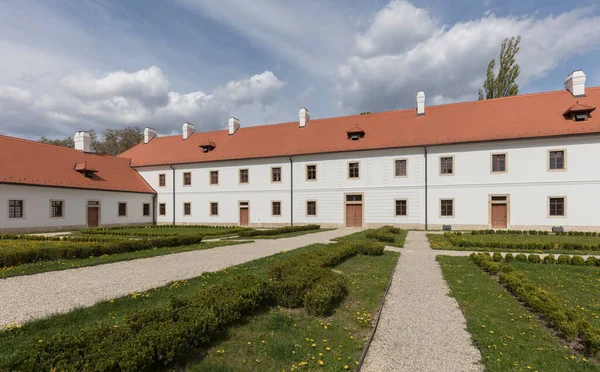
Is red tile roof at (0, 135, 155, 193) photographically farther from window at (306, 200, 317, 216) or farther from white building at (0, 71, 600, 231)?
window at (306, 200, 317, 216)

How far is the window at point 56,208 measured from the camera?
82.3 ft

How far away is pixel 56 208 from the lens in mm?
25391

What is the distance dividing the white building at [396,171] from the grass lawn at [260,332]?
19986 millimetres

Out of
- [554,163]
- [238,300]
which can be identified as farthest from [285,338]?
[554,163]

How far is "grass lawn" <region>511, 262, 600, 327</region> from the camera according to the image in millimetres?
6191

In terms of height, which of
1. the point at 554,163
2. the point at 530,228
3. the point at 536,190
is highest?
the point at 554,163

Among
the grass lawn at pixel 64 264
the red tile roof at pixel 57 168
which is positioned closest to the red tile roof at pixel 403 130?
the red tile roof at pixel 57 168

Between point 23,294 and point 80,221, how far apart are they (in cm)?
2336

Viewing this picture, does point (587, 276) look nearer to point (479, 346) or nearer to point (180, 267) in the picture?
point (479, 346)

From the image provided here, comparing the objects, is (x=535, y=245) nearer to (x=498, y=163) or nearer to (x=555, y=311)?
(x=555, y=311)

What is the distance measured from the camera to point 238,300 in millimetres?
5289

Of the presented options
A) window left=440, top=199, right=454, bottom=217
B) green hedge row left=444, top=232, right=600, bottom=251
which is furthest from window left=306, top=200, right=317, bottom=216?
green hedge row left=444, top=232, right=600, bottom=251

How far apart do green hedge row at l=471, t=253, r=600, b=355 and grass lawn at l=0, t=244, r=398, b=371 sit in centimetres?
279

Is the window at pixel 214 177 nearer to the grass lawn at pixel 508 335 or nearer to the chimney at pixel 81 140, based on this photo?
the chimney at pixel 81 140
